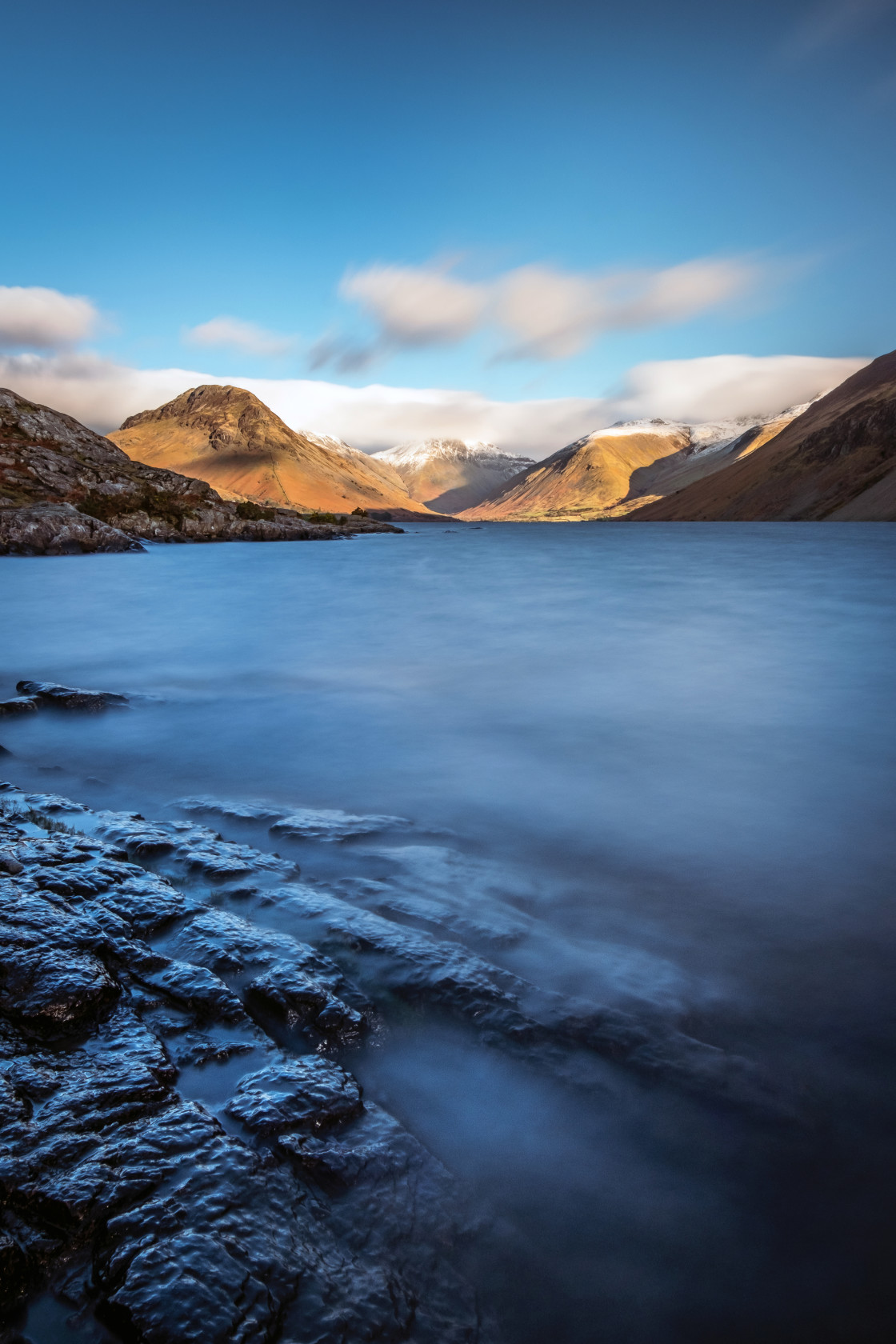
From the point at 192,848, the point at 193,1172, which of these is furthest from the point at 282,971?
the point at 192,848

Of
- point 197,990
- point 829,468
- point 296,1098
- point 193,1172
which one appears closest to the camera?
point 193,1172

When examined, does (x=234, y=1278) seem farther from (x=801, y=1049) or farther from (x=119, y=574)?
(x=119, y=574)

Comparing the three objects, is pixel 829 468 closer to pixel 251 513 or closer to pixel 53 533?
pixel 251 513

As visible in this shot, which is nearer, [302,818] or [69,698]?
[302,818]

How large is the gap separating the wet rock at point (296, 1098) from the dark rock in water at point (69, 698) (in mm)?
8457

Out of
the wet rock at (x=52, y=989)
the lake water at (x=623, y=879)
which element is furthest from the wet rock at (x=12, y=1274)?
the lake water at (x=623, y=879)

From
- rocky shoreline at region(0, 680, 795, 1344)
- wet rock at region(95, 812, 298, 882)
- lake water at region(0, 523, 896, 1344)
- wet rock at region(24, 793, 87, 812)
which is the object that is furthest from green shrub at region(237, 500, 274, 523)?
rocky shoreline at region(0, 680, 795, 1344)

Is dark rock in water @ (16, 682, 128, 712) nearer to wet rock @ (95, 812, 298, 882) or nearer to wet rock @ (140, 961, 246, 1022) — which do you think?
wet rock @ (95, 812, 298, 882)

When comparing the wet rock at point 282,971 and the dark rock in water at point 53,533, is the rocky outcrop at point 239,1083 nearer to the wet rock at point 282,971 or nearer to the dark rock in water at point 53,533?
the wet rock at point 282,971

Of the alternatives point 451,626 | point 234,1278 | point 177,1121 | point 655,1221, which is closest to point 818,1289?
point 655,1221

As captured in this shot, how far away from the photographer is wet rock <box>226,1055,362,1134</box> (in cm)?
308

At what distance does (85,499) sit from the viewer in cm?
7494

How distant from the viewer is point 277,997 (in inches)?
154

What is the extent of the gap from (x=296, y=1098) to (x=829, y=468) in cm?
16991
